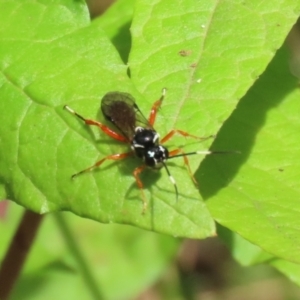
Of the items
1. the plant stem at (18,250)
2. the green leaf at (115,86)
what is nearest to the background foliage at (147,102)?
the green leaf at (115,86)

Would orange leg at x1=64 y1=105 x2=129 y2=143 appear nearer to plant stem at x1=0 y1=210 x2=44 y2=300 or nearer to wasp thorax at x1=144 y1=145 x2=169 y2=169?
wasp thorax at x1=144 y1=145 x2=169 y2=169

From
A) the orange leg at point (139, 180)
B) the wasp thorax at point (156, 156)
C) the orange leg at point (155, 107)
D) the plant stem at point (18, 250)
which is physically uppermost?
the orange leg at point (155, 107)

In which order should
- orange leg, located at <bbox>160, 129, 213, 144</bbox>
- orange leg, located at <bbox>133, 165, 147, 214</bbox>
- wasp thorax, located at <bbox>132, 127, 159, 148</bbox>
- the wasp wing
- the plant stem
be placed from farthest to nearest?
the plant stem → wasp thorax, located at <bbox>132, 127, 159, 148</bbox> → the wasp wing → orange leg, located at <bbox>160, 129, 213, 144</bbox> → orange leg, located at <bbox>133, 165, 147, 214</bbox>

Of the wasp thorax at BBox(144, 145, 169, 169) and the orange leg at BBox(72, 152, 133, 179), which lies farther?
the wasp thorax at BBox(144, 145, 169, 169)

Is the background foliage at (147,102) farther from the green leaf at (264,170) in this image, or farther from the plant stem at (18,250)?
the plant stem at (18,250)

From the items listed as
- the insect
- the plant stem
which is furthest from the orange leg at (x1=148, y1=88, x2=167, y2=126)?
the plant stem
